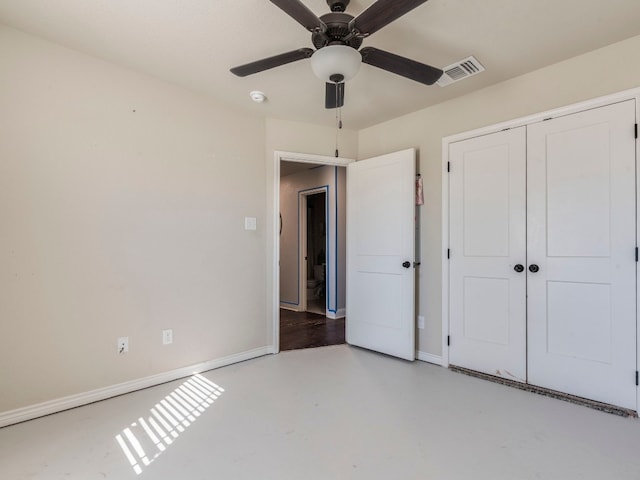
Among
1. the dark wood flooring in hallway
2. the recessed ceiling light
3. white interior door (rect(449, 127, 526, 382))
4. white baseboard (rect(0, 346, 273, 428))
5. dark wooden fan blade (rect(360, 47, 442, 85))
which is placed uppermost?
the recessed ceiling light

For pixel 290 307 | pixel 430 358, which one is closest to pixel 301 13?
pixel 430 358

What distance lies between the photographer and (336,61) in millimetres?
1683

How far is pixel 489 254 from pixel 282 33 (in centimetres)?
228

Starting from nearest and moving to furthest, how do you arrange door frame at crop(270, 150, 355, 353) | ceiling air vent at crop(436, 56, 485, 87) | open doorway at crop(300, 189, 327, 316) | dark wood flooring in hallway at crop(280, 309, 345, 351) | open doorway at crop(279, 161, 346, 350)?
1. ceiling air vent at crop(436, 56, 485, 87)
2. door frame at crop(270, 150, 355, 353)
3. dark wood flooring in hallway at crop(280, 309, 345, 351)
4. open doorway at crop(279, 161, 346, 350)
5. open doorway at crop(300, 189, 327, 316)

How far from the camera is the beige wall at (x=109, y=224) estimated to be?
6.81 feet

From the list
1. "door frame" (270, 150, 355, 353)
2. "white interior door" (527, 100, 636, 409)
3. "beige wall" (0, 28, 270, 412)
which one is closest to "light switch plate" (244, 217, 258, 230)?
"beige wall" (0, 28, 270, 412)

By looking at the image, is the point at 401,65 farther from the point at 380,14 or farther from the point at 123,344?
the point at 123,344

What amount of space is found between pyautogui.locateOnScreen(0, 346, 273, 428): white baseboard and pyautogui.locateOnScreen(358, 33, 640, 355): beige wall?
73.5 inches

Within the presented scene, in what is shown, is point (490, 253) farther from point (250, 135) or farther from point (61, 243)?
point (61, 243)

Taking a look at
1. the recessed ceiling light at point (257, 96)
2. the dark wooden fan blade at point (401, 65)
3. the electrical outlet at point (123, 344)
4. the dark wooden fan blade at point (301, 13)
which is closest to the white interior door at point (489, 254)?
the dark wooden fan blade at point (401, 65)

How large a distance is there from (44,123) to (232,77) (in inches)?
50.9

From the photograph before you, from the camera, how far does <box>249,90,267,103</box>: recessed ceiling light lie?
2826mm

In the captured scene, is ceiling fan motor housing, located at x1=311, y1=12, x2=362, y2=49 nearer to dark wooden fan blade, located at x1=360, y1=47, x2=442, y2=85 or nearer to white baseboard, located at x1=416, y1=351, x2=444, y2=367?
dark wooden fan blade, located at x1=360, y1=47, x2=442, y2=85

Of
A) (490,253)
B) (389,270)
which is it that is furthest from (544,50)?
(389,270)
